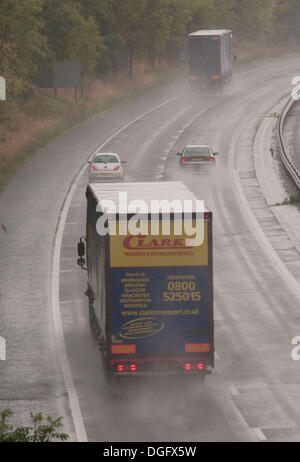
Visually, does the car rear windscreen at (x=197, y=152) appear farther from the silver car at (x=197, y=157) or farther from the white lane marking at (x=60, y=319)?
the white lane marking at (x=60, y=319)

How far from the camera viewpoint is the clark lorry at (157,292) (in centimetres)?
2073

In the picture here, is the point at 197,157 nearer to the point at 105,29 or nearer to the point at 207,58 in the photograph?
the point at 207,58

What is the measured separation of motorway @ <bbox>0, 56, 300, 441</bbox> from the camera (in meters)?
20.4

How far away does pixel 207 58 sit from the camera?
8844 cm

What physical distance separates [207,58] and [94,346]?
213 feet

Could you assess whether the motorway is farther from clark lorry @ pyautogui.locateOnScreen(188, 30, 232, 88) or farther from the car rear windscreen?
clark lorry @ pyautogui.locateOnScreen(188, 30, 232, 88)

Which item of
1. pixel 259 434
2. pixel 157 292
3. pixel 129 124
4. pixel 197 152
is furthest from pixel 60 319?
pixel 129 124

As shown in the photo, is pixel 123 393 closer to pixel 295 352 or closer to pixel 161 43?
pixel 295 352

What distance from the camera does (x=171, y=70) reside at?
108m

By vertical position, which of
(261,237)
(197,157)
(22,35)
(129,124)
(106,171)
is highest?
(22,35)

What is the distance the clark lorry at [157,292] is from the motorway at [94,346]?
95cm

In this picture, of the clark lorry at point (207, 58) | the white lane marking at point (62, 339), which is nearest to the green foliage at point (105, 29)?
the clark lorry at point (207, 58)

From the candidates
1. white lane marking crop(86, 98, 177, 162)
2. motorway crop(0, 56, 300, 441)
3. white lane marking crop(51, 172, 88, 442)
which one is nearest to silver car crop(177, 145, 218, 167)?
motorway crop(0, 56, 300, 441)

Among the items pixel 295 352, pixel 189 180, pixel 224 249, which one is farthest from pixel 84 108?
pixel 295 352
